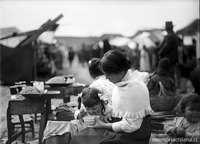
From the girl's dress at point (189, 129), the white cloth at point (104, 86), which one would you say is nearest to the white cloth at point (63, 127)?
the white cloth at point (104, 86)

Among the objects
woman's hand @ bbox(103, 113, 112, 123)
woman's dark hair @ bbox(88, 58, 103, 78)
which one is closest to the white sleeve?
woman's hand @ bbox(103, 113, 112, 123)

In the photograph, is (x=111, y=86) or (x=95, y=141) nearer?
(x=95, y=141)

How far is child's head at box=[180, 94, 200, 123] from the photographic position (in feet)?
9.44

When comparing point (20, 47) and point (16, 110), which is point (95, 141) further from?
point (20, 47)

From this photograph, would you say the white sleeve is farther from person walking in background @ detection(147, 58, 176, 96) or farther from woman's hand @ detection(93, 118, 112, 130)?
person walking in background @ detection(147, 58, 176, 96)

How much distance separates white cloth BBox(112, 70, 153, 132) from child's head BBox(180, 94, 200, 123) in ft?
1.09

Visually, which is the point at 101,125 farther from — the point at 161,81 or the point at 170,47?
the point at 170,47

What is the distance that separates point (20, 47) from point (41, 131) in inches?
287

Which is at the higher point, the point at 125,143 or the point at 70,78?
the point at 70,78

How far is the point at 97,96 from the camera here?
3.16 metres

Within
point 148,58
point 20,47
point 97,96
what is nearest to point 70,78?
point 97,96

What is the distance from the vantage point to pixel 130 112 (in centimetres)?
279

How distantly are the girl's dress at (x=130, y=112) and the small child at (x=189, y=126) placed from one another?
0.24m

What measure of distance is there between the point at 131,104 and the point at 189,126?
1.81 feet
